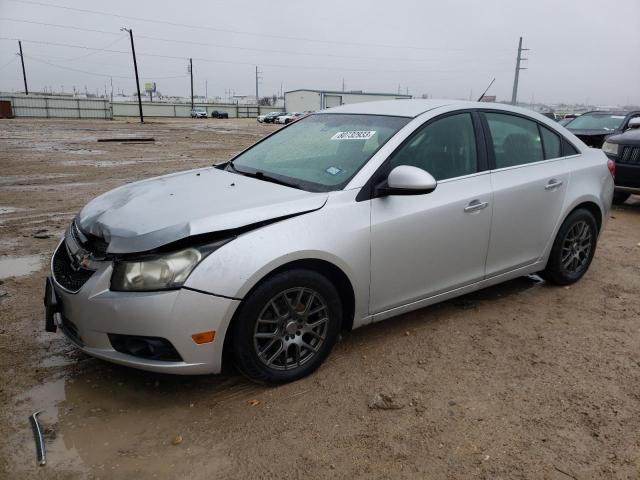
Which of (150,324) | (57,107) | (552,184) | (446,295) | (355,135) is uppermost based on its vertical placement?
(355,135)

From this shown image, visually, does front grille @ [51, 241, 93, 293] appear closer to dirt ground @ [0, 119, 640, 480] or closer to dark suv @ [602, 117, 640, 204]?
dirt ground @ [0, 119, 640, 480]

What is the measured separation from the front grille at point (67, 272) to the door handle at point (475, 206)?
7.97 feet

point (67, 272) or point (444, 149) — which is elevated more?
point (444, 149)

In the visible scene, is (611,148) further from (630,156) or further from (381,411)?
(381,411)

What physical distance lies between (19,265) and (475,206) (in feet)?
14.3

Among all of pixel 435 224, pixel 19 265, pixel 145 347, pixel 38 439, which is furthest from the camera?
pixel 19 265

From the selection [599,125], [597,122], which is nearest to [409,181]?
[599,125]

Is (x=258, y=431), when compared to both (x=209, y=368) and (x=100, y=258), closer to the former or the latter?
(x=209, y=368)

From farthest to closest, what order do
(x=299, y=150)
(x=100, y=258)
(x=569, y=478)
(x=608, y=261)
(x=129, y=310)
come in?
1. (x=608, y=261)
2. (x=299, y=150)
3. (x=100, y=258)
4. (x=129, y=310)
5. (x=569, y=478)

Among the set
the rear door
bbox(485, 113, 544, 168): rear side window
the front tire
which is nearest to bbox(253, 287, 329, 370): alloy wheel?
the front tire

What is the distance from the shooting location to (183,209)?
294cm

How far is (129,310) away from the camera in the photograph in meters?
2.58

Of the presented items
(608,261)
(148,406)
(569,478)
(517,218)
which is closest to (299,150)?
(517,218)

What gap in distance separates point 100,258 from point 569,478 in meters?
2.53
